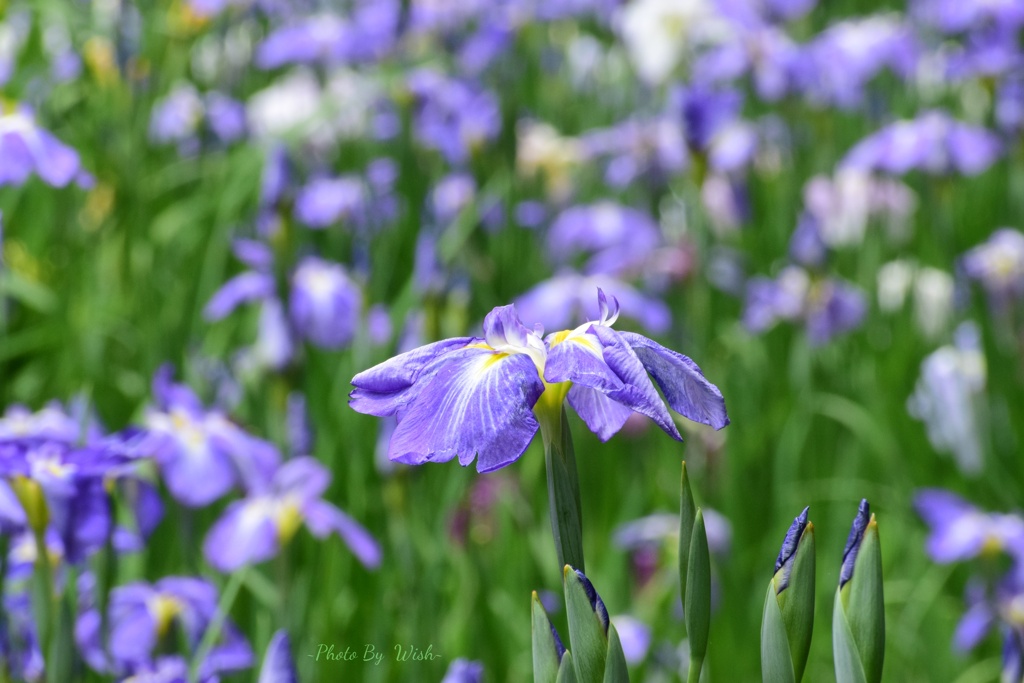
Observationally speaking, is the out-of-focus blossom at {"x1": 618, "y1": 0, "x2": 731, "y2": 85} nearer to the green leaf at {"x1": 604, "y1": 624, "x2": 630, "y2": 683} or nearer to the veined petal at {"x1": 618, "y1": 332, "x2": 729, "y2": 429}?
the veined petal at {"x1": 618, "y1": 332, "x2": 729, "y2": 429}

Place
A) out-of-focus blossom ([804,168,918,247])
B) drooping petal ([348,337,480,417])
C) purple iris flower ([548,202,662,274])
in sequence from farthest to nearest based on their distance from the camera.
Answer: out-of-focus blossom ([804,168,918,247]) < purple iris flower ([548,202,662,274]) < drooping petal ([348,337,480,417])

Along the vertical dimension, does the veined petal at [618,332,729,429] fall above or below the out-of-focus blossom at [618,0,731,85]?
below

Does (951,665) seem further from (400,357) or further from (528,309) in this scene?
(400,357)

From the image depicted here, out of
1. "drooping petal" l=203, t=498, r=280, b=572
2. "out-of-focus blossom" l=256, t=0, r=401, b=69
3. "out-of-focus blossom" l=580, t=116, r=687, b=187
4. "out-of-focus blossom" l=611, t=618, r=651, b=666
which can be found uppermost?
"out-of-focus blossom" l=256, t=0, r=401, b=69

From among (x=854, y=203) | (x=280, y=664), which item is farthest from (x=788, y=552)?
(x=854, y=203)

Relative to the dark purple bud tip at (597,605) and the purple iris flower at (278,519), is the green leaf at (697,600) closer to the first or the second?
the dark purple bud tip at (597,605)

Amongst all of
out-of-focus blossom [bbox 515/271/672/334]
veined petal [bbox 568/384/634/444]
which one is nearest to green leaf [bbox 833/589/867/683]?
veined petal [bbox 568/384/634/444]

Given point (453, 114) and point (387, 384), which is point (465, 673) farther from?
point (453, 114)
